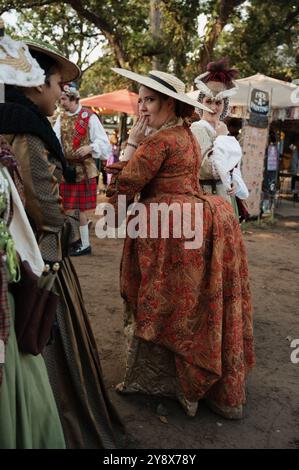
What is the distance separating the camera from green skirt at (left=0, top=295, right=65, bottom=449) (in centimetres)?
153

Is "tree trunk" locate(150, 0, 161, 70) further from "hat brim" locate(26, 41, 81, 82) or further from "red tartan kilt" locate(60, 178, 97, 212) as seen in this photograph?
"hat brim" locate(26, 41, 81, 82)

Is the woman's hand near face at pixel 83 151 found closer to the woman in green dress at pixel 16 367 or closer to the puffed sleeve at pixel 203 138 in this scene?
the puffed sleeve at pixel 203 138

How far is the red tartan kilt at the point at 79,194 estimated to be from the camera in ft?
17.6

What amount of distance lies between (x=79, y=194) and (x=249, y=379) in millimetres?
2918

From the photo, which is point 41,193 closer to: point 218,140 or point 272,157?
point 218,140

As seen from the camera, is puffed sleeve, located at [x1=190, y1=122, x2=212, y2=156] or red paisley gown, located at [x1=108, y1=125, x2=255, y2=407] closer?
red paisley gown, located at [x1=108, y1=125, x2=255, y2=407]

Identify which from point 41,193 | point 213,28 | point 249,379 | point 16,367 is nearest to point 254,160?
point 213,28

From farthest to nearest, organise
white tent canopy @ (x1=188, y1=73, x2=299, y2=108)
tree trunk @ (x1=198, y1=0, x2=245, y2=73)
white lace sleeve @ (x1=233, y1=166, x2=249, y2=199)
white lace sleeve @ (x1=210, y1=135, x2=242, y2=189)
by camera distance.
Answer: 1. tree trunk @ (x1=198, y1=0, x2=245, y2=73)
2. white tent canopy @ (x1=188, y1=73, x2=299, y2=108)
3. white lace sleeve @ (x1=233, y1=166, x2=249, y2=199)
4. white lace sleeve @ (x1=210, y1=135, x2=242, y2=189)

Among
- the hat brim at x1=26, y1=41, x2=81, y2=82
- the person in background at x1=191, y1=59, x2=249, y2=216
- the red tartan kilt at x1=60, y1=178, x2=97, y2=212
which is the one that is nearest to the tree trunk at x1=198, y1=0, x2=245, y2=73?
the red tartan kilt at x1=60, y1=178, x2=97, y2=212

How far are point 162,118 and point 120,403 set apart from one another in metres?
1.68

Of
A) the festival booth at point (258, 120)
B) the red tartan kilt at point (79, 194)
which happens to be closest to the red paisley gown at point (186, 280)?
the red tartan kilt at point (79, 194)

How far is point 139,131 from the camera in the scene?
260 cm

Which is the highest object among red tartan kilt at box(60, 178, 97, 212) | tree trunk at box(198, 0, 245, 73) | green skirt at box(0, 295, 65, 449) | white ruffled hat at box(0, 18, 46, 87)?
tree trunk at box(198, 0, 245, 73)

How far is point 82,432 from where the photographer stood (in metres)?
2.26
